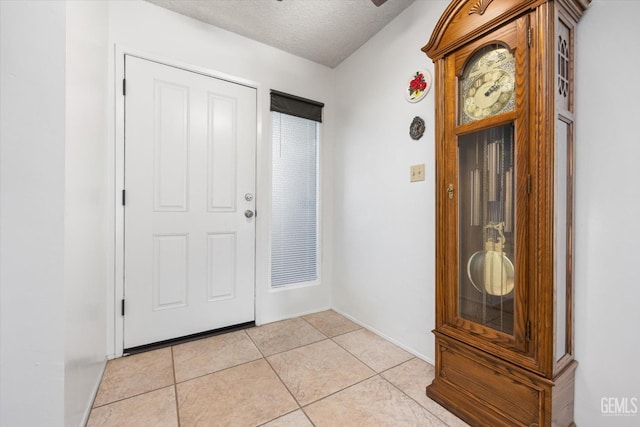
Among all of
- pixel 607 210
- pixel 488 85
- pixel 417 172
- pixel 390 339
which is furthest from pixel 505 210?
pixel 390 339

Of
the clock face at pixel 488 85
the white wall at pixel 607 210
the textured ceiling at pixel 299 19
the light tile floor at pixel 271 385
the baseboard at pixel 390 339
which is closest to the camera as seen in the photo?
the white wall at pixel 607 210

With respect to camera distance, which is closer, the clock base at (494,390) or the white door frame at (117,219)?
the clock base at (494,390)

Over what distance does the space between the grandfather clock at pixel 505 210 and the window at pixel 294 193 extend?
136 centimetres

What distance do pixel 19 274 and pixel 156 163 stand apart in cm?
114

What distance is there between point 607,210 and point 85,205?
7.51 feet

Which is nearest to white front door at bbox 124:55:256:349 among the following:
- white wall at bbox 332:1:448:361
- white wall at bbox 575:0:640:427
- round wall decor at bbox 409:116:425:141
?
white wall at bbox 332:1:448:361

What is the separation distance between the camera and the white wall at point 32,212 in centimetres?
92

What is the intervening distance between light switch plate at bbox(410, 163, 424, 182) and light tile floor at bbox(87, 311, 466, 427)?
121cm

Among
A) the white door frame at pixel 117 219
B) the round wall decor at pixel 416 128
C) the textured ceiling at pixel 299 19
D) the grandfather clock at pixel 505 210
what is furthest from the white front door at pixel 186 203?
the grandfather clock at pixel 505 210

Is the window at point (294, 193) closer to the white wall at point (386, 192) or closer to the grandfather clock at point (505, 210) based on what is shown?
the white wall at point (386, 192)

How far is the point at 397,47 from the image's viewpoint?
200 cm

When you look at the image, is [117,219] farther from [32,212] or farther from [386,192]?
[386,192]

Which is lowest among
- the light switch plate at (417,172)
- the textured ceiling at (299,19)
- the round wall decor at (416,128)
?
the light switch plate at (417,172)

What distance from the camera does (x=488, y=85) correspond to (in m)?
1.23
